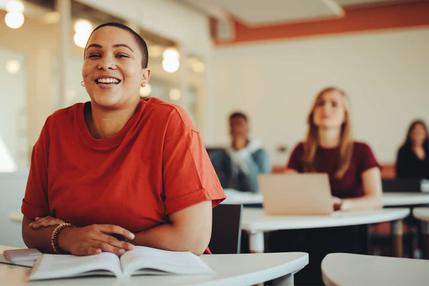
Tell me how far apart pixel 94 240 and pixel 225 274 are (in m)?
0.39

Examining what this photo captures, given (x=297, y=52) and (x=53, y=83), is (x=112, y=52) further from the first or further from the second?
(x=297, y=52)

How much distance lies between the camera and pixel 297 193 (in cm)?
272

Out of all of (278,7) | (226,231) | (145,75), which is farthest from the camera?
(278,7)

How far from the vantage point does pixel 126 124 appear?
69.1 inches

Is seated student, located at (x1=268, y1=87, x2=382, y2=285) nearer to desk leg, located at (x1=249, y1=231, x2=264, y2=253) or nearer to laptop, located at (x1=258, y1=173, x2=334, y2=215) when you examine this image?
laptop, located at (x1=258, y1=173, x2=334, y2=215)

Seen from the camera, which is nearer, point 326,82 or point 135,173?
point 135,173

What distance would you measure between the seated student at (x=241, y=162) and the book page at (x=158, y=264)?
12.1ft

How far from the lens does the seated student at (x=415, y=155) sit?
639 centimetres

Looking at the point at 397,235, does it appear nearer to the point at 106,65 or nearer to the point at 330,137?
the point at 330,137

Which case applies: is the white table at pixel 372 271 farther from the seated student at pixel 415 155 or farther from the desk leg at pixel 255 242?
the seated student at pixel 415 155

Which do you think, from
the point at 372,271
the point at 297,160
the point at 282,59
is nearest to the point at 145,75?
the point at 372,271

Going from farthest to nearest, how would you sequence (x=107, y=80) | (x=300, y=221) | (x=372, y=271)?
(x=300, y=221), (x=107, y=80), (x=372, y=271)

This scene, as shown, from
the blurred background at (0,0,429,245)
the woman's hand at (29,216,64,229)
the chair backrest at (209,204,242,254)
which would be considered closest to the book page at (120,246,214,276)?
the woman's hand at (29,216,64,229)

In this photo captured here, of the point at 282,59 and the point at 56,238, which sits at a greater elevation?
the point at 282,59
